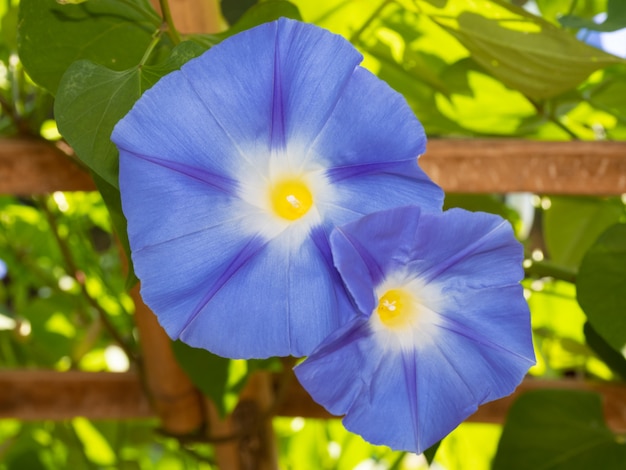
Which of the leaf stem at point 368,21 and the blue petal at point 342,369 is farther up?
the leaf stem at point 368,21

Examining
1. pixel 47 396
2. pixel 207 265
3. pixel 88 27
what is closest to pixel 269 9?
pixel 88 27

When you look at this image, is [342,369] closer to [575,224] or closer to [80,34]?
[80,34]

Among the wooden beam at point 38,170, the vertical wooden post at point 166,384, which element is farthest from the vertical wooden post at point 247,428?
the wooden beam at point 38,170

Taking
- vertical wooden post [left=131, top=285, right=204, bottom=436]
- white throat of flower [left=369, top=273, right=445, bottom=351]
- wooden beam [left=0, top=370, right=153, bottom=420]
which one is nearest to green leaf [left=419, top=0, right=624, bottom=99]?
white throat of flower [left=369, top=273, right=445, bottom=351]

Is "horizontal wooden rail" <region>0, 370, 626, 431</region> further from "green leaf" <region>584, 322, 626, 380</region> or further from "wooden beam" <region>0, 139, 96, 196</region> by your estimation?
"wooden beam" <region>0, 139, 96, 196</region>

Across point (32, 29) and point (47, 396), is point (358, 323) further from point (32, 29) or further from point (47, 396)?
point (47, 396)

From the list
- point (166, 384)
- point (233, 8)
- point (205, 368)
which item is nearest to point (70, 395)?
point (166, 384)

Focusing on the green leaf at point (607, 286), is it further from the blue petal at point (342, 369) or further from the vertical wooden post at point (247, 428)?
the vertical wooden post at point (247, 428)
